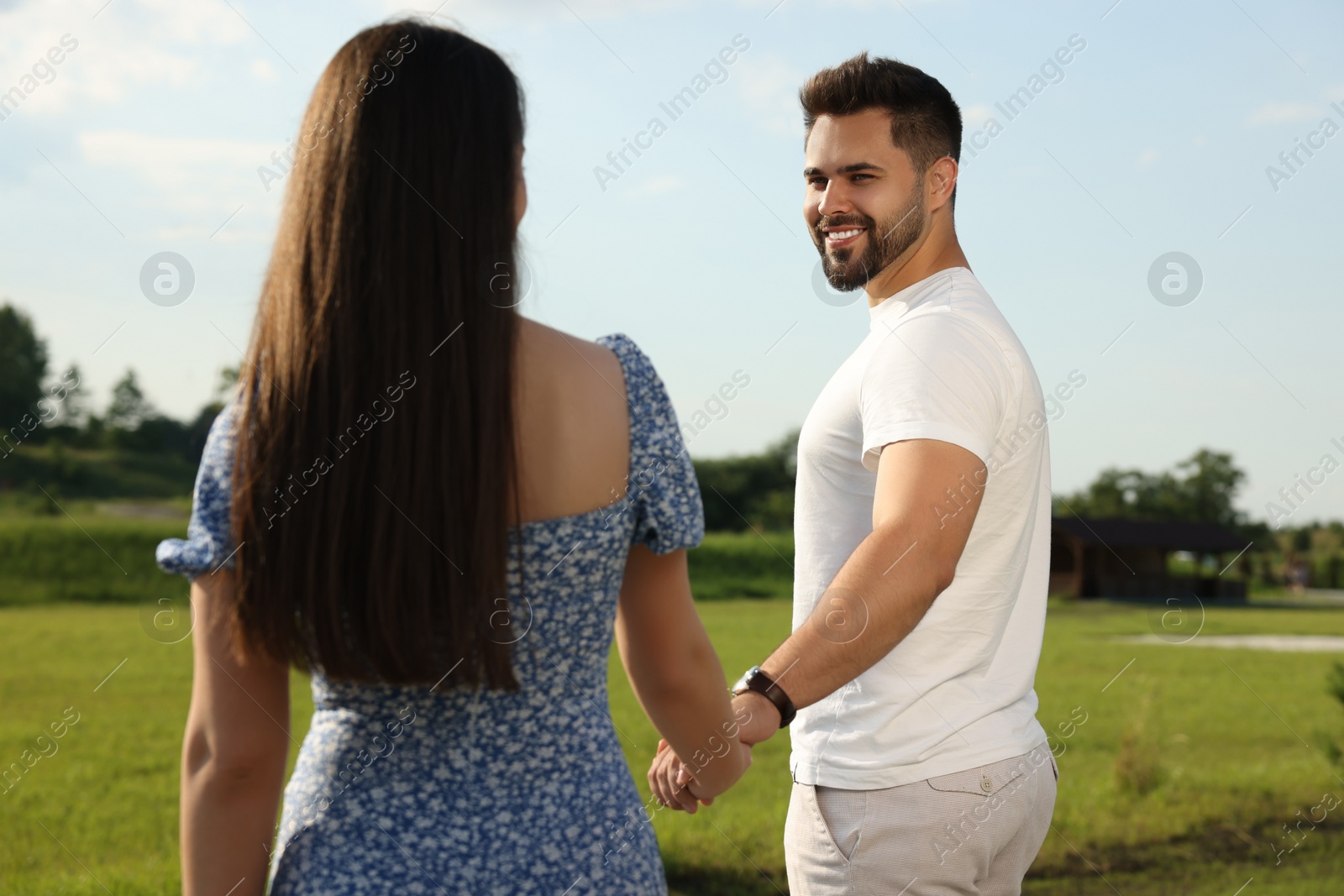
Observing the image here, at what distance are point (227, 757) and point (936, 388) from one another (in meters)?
1.51

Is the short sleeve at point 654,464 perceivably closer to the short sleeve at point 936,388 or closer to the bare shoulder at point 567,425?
the bare shoulder at point 567,425

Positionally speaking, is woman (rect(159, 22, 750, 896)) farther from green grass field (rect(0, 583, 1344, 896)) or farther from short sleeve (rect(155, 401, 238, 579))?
green grass field (rect(0, 583, 1344, 896))

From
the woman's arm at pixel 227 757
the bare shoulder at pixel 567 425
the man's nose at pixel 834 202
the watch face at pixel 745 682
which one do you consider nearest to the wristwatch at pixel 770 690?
the watch face at pixel 745 682

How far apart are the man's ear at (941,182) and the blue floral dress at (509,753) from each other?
142cm

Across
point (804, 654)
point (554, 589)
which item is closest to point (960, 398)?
point (804, 654)

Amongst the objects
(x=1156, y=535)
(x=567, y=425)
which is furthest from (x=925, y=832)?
(x=1156, y=535)

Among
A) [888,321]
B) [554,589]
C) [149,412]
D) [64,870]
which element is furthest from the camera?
[149,412]

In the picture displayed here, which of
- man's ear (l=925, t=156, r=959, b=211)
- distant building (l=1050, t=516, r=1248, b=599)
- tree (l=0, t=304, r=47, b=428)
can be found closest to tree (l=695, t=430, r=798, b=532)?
distant building (l=1050, t=516, r=1248, b=599)

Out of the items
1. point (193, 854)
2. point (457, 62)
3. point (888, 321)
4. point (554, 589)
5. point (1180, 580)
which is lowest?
point (1180, 580)

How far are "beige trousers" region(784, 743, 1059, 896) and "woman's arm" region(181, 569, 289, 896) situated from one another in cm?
125

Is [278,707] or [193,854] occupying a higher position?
[278,707]

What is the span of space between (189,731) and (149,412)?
7989 cm

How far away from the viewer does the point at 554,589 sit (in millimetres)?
1582

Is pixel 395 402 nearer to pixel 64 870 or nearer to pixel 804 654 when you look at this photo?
pixel 804 654
